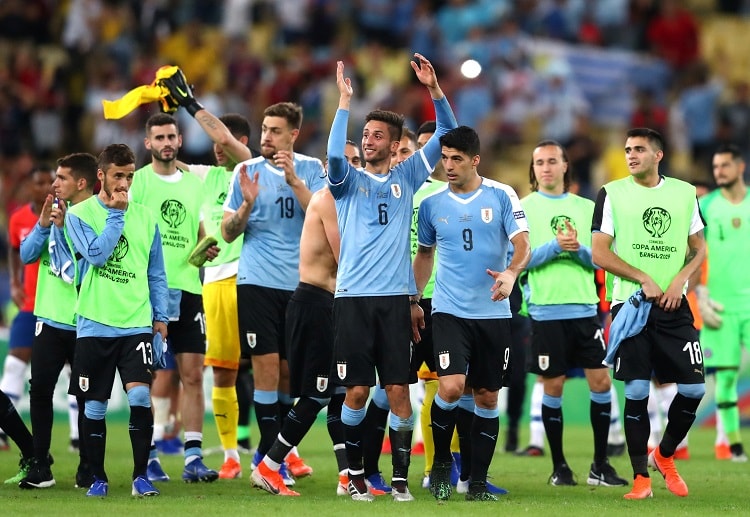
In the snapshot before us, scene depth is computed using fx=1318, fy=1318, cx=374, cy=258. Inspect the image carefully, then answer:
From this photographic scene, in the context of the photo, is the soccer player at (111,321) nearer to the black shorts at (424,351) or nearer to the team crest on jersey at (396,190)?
the team crest on jersey at (396,190)

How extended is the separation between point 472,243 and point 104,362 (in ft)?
9.34

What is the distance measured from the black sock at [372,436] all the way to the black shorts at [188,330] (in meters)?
1.63

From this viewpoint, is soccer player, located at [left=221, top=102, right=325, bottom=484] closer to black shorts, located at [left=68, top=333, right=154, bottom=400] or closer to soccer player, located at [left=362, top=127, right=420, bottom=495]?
soccer player, located at [left=362, top=127, right=420, bottom=495]

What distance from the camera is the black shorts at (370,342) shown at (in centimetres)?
945

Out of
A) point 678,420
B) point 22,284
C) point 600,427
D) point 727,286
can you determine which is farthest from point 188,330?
point 727,286

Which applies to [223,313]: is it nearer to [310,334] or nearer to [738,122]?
[310,334]

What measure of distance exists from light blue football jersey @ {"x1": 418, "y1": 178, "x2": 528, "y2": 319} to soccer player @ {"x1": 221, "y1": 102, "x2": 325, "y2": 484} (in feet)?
4.68

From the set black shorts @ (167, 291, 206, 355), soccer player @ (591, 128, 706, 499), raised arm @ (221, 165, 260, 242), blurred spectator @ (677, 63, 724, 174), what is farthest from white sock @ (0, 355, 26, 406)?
blurred spectator @ (677, 63, 724, 174)

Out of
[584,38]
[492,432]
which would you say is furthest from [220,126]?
[584,38]

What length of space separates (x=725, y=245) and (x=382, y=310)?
19.2 feet

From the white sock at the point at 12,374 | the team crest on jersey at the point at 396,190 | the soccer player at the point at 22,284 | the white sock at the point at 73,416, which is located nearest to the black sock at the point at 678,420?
the team crest on jersey at the point at 396,190

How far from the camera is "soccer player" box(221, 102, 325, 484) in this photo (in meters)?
10.6

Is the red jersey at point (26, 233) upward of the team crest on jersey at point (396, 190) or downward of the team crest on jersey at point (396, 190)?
downward

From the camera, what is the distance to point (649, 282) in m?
9.88
